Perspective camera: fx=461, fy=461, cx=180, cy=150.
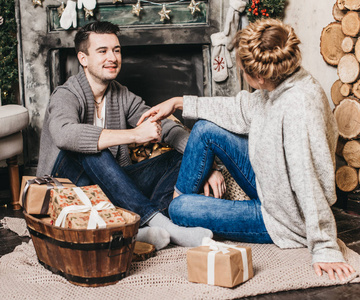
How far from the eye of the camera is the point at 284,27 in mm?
1670

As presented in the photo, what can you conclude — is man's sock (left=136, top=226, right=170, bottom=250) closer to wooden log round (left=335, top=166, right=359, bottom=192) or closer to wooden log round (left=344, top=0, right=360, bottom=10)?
wooden log round (left=335, top=166, right=359, bottom=192)

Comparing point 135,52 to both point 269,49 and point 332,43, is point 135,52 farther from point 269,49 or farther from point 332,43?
point 269,49

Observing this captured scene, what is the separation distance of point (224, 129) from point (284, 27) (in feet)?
1.72

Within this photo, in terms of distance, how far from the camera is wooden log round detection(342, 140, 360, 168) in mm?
2473

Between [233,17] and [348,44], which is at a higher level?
[233,17]

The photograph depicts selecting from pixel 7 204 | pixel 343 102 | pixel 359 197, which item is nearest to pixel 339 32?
pixel 343 102

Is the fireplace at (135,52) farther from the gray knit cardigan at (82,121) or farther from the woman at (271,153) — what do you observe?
the woman at (271,153)

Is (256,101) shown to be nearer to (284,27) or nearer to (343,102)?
(284,27)

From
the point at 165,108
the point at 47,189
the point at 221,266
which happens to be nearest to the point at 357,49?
the point at 165,108

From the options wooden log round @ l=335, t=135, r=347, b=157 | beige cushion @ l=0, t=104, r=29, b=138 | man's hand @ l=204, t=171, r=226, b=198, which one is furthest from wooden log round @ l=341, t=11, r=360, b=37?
beige cushion @ l=0, t=104, r=29, b=138

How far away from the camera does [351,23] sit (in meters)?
2.39

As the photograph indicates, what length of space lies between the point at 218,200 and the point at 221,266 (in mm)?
462

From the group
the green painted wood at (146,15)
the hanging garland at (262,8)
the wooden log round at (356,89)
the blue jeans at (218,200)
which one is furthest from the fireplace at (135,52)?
the blue jeans at (218,200)

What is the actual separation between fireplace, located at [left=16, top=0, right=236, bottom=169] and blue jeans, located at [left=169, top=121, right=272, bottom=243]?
134 cm
